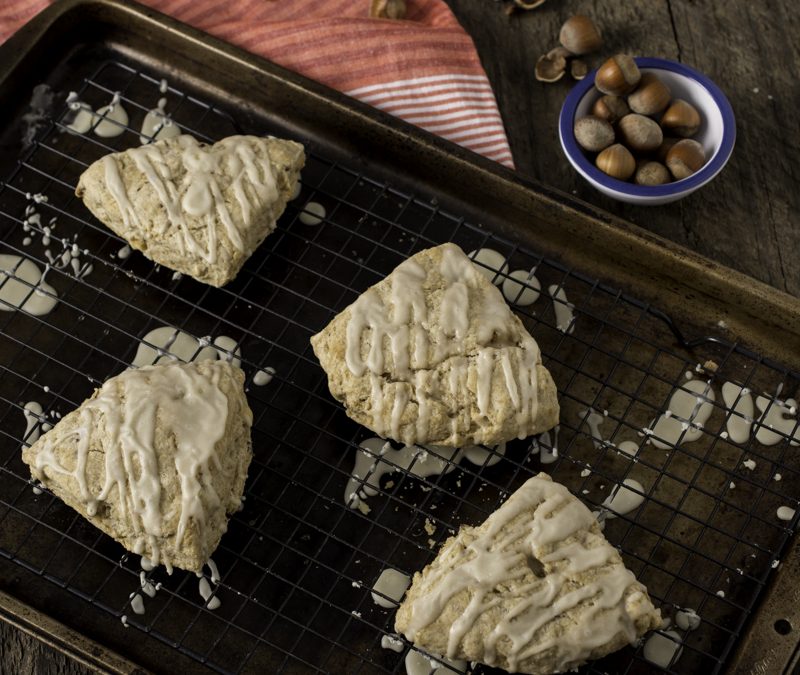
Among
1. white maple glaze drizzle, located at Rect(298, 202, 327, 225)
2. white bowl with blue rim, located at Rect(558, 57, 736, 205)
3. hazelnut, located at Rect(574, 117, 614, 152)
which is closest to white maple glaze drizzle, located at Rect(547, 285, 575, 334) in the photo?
white bowl with blue rim, located at Rect(558, 57, 736, 205)

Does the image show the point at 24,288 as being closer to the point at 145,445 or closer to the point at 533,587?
the point at 145,445

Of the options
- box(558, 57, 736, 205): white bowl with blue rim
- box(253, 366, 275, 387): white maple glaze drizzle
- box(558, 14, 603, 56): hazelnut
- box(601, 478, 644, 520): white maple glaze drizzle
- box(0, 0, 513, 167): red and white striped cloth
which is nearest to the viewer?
box(601, 478, 644, 520): white maple glaze drizzle

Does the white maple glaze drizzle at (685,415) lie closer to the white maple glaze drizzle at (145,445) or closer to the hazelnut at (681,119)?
the hazelnut at (681,119)

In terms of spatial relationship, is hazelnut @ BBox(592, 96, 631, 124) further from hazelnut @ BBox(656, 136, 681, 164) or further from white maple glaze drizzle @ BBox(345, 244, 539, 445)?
white maple glaze drizzle @ BBox(345, 244, 539, 445)

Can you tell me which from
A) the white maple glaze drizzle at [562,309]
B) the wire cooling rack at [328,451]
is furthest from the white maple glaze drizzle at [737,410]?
the white maple glaze drizzle at [562,309]

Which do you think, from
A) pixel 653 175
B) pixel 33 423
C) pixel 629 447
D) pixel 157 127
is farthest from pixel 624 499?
pixel 157 127
